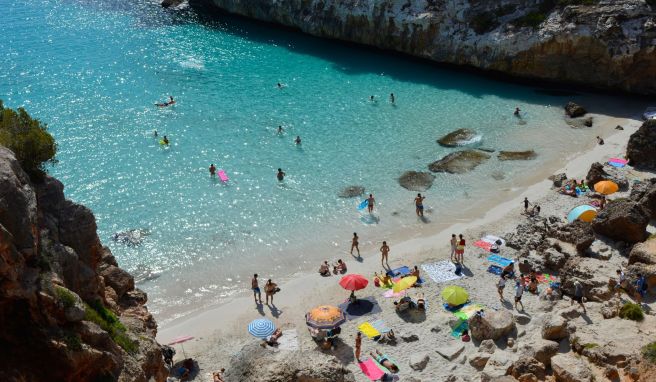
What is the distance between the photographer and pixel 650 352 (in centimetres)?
1683

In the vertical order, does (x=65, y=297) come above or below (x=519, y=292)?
above

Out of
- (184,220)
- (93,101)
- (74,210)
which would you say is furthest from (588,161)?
(93,101)

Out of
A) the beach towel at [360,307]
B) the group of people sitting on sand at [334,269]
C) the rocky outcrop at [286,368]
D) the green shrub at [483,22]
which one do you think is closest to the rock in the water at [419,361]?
the beach towel at [360,307]

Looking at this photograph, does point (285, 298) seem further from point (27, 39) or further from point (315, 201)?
point (27, 39)

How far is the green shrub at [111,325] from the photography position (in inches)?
557

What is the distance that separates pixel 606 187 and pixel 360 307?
16.4 m

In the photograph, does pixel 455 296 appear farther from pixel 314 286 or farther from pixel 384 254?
pixel 314 286

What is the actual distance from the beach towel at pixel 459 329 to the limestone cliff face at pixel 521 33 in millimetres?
31518

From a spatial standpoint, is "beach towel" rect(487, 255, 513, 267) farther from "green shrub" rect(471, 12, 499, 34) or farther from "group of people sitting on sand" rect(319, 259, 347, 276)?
"green shrub" rect(471, 12, 499, 34)

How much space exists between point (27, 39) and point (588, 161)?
179 ft

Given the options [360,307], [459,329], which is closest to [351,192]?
[360,307]

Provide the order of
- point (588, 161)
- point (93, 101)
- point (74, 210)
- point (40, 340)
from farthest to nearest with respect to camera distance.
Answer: point (93, 101) < point (588, 161) < point (74, 210) < point (40, 340)

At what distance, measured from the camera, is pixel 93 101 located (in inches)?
1738

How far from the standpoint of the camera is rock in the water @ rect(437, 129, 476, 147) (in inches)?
1539
